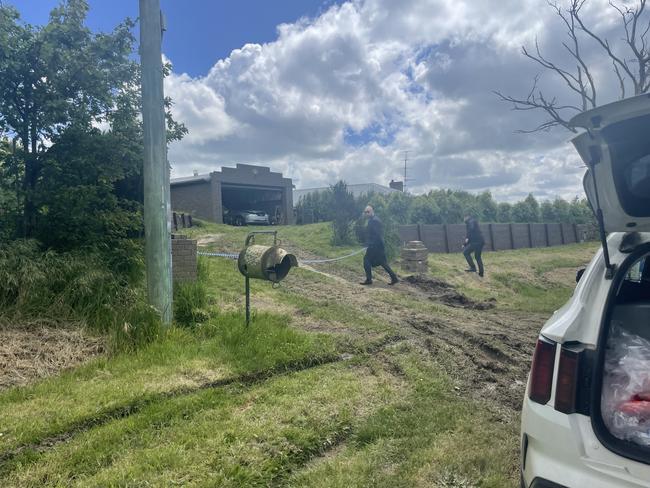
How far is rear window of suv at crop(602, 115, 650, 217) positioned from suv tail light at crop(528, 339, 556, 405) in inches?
30.1

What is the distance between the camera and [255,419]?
3.38 meters

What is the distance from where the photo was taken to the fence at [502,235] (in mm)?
17641

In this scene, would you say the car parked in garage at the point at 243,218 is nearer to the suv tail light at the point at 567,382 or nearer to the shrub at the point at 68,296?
the shrub at the point at 68,296

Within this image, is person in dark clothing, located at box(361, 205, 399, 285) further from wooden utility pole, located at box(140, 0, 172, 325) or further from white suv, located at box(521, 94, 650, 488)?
white suv, located at box(521, 94, 650, 488)

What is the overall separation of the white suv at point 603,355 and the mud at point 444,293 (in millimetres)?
7303

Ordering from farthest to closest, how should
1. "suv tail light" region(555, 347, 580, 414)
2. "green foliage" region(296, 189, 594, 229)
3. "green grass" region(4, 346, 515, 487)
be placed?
1. "green foliage" region(296, 189, 594, 229)
2. "green grass" region(4, 346, 515, 487)
3. "suv tail light" region(555, 347, 580, 414)

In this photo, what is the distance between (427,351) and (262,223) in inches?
951

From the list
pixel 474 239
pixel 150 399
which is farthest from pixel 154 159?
pixel 474 239

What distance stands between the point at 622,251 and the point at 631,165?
425mm

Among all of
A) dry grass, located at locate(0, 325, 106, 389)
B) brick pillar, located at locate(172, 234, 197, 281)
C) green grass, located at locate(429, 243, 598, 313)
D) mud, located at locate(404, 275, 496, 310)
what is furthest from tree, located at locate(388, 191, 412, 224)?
dry grass, located at locate(0, 325, 106, 389)

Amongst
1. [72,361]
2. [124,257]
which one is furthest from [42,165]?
[72,361]

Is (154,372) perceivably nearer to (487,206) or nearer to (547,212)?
(487,206)

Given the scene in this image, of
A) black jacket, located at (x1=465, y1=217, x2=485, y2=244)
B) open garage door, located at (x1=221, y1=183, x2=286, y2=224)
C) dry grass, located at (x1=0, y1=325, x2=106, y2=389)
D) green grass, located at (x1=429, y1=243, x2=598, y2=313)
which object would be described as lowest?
green grass, located at (x1=429, y1=243, x2=598, y2=313)

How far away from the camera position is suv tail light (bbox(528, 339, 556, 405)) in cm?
188
